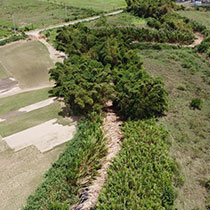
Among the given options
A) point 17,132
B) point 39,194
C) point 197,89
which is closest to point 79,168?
point 39,194

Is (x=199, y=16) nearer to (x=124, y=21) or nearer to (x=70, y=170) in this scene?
(x=124, y=21)

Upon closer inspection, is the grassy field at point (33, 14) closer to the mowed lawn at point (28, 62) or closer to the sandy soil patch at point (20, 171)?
the mowed lawn at point (28, 62)

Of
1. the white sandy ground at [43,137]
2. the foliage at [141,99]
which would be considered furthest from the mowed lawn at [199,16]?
the white sandy ground at [43,137]

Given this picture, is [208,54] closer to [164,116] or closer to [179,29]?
[179,29]

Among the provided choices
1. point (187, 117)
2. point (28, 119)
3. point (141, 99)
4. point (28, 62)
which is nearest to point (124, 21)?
point (28, 62)

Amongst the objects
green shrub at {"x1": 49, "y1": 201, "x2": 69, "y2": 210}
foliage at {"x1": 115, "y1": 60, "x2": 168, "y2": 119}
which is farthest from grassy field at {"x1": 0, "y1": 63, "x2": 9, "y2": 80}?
green shrub at {"x1": 49, "y1": 201, "x2": 69, "y2": 210}

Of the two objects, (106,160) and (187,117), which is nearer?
(106,160)

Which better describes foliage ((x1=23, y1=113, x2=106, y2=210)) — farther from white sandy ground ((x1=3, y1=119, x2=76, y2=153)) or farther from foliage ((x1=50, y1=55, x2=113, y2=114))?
foliage ((x1=50, y1=55, x2=113, y2=114))
